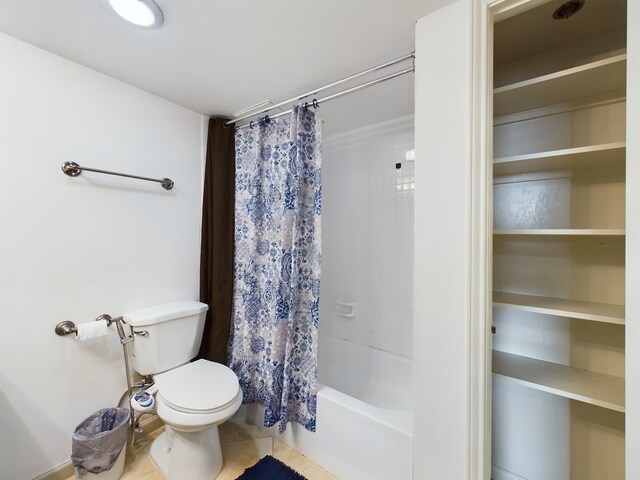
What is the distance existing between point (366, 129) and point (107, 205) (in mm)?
1828

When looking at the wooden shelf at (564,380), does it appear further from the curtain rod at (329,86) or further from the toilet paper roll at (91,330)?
the toilet paper roll at (91,330)

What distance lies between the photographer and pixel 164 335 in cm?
159

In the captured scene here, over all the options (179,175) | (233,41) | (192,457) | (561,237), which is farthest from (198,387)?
(561,237)

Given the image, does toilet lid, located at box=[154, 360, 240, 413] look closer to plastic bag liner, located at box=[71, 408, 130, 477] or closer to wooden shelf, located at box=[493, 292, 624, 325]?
plastic bag liner, located at box=[71, 408, 130, 477]

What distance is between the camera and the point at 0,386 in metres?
1.23

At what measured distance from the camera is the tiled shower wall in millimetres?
2057

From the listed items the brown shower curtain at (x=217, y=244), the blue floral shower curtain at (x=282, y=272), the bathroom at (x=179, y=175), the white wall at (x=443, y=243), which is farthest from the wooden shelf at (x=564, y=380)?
the brown shower curtain at (x=217, y=244)

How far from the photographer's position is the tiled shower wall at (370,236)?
2057 mm

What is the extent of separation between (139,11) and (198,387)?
65.7 inches

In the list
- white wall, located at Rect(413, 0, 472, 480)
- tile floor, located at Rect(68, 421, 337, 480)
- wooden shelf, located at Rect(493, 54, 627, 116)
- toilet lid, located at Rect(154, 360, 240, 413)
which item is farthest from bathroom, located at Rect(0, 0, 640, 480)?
toilet lid, located at Rect(154, 360, 240, 413)

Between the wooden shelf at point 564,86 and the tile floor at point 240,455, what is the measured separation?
2002 mm

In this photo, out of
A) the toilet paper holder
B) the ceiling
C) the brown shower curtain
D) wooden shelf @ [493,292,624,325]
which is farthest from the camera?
the brown shower curtain

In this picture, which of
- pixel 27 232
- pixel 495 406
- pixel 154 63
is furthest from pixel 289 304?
pixel 154 63

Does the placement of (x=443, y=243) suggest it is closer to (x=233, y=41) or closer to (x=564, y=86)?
(x=564, y=86)
